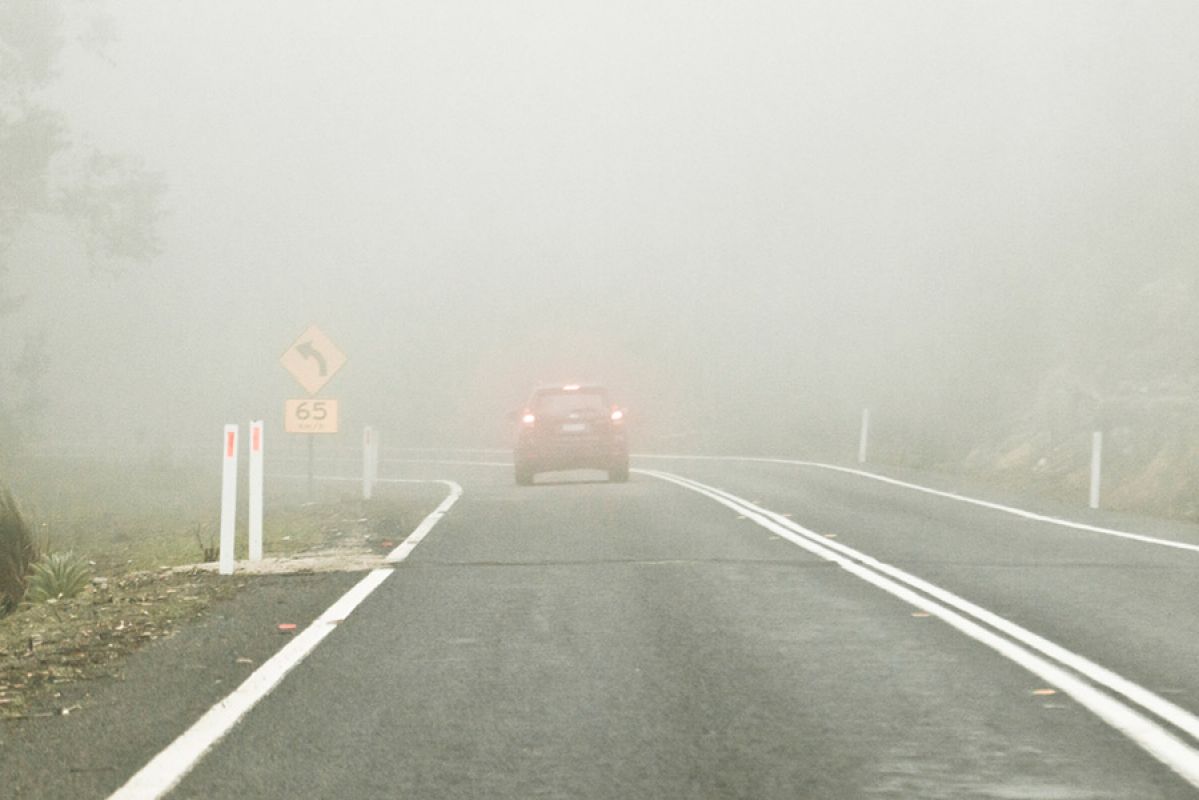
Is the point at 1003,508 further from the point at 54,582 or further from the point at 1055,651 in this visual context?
the point at 54,582

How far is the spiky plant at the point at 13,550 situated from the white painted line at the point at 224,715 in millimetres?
3263

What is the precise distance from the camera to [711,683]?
23.0ft

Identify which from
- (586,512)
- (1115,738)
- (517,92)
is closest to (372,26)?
(517,92)

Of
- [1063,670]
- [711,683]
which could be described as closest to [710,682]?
[711,683]

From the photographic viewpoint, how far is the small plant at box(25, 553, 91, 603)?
11.3 meters

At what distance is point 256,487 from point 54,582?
1890 millimetres

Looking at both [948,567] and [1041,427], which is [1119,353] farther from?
[948,567]

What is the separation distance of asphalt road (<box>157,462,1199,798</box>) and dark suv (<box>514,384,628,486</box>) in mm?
10931

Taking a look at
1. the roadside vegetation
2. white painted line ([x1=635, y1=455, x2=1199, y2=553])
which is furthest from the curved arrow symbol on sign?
white painted line ([x1=635, y1=455, x2=1199, y2=553])

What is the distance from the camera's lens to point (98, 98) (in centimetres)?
11981

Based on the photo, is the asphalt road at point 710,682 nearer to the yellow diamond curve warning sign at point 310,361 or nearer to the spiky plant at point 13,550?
the spiky plant at point 13,550

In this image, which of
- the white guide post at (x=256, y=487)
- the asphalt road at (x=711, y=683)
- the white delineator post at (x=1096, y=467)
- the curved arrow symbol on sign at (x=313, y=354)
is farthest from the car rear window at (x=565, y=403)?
the white guide post at (x=256, y=487)

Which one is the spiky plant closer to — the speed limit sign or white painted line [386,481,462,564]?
white painted line [386,481,462,564]

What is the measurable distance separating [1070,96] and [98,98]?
297ft
